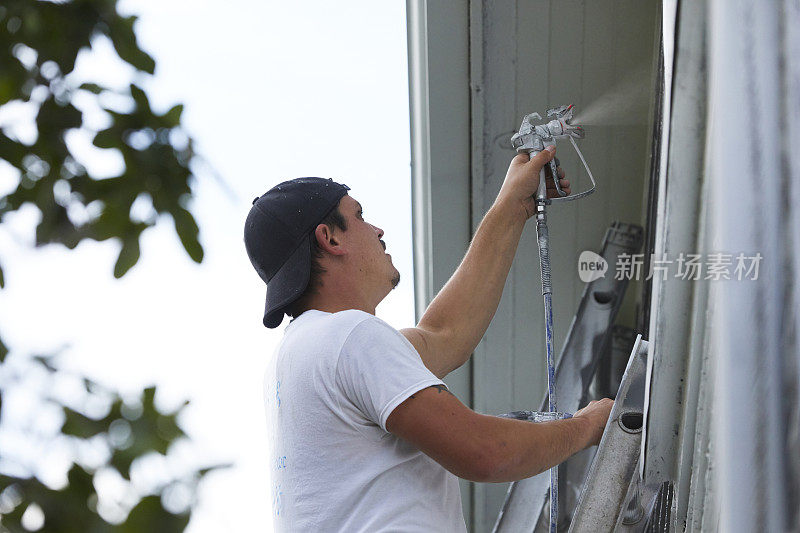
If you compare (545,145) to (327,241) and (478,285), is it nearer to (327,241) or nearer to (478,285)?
(478,285)

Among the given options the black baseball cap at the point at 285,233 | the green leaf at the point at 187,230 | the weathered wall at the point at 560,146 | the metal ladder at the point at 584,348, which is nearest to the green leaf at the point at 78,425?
the green leaf at the point at 187,230

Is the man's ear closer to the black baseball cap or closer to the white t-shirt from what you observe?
the black baseball cap

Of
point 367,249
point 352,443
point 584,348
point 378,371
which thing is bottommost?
point 584,348

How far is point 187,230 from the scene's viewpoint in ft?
2.79

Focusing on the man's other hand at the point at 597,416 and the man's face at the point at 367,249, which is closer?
the man's other hand at the point at 597,416

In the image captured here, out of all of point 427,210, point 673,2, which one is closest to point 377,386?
point 673,2

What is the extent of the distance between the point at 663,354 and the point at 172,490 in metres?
0.89

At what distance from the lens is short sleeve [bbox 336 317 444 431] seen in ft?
4.94

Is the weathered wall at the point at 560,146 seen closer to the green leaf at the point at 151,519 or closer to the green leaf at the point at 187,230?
the green leaf at the point at 187,230

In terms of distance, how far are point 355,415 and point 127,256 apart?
2.73ft

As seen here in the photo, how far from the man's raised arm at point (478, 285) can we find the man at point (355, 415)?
26cm

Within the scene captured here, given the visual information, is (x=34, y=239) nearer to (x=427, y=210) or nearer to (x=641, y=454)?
(x=641, y=454)

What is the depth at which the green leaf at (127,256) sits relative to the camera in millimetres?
819

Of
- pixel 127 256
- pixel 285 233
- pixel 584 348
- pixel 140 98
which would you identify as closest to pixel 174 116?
pixel 140 98
